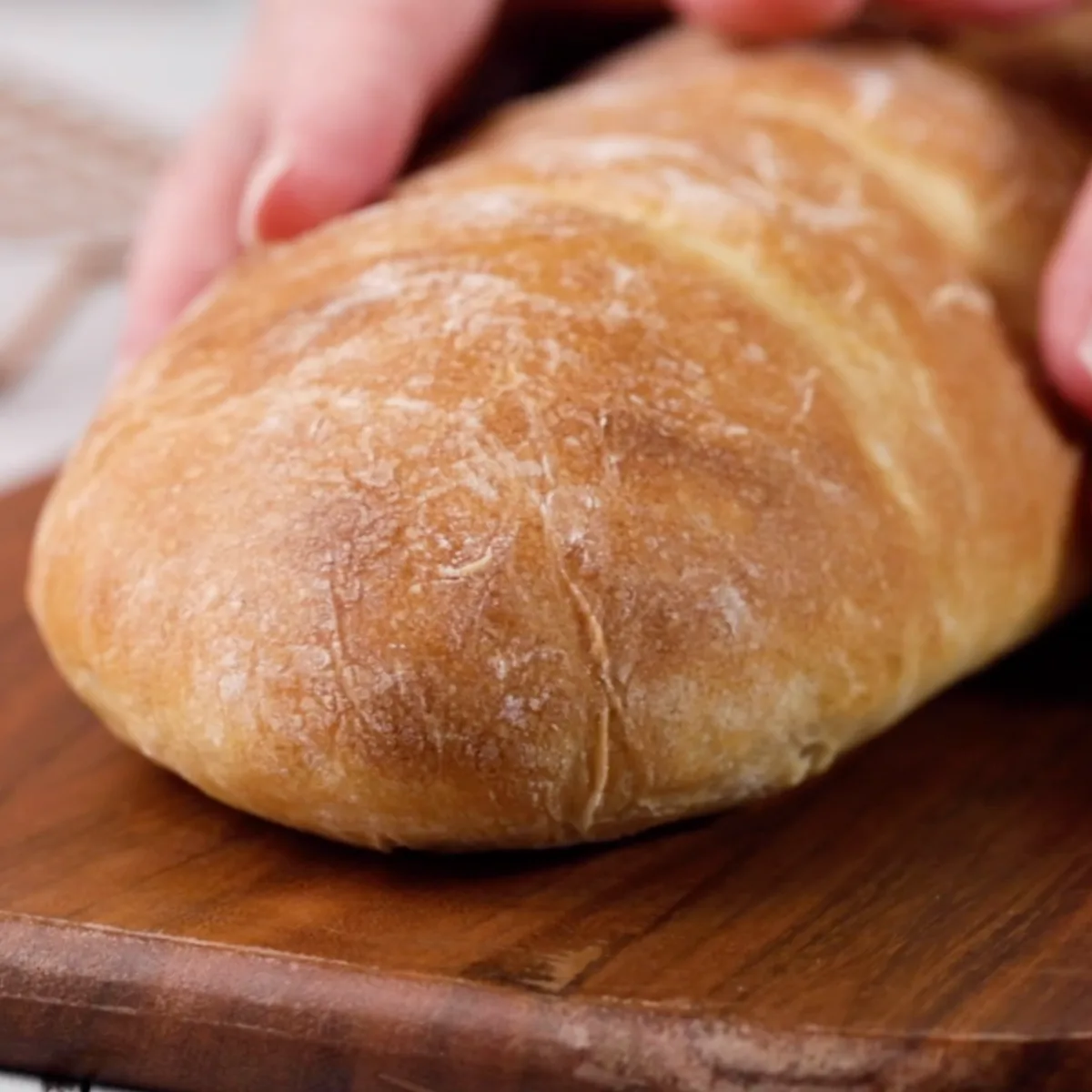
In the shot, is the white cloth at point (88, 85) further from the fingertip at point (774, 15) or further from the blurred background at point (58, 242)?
the fingertip at point (774, 15)

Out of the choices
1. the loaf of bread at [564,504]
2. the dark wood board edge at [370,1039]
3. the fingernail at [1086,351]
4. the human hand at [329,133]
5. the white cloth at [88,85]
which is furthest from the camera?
the white cloth at [88,85]

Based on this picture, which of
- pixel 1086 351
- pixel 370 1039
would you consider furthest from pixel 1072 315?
pixel 370 1039

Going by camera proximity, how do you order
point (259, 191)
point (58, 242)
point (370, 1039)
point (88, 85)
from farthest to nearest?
1. point (88, 85)
2. point (58, 242)
3. point (259, 191)
4. point (370, 1039)

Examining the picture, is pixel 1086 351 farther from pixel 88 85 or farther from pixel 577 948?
pixel 88 85

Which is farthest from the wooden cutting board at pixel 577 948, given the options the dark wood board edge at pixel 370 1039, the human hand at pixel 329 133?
the human hand at pixel 329 133

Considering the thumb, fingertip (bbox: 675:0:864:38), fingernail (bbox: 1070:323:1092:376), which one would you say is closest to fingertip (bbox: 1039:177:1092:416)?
fingernail (bbox: 1070:323:1092:376)

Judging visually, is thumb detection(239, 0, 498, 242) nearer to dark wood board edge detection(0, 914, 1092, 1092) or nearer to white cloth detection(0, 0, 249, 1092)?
white cloth detection(0, 0, 249, 1092)
